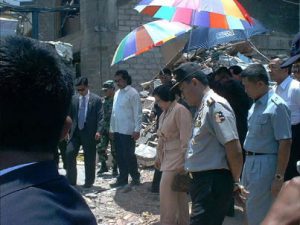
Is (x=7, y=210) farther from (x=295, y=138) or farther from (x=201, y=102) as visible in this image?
(x=295, y=138)

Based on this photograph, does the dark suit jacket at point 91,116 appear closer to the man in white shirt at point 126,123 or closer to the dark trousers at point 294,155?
the man in white shirt at point 126,123

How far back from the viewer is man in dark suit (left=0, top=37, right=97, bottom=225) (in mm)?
1406

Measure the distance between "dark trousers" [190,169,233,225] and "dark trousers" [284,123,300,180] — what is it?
2.54ft

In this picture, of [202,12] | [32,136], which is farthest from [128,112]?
[32,136]

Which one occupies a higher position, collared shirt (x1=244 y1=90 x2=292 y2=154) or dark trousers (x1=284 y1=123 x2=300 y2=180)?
collared shirt (x1=244 y1=90 x2=292 y2=154)

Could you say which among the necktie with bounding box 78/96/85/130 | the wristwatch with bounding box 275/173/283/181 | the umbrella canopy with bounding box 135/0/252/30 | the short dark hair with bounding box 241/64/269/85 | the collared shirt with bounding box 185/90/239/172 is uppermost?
the umbrella canopy with bounding box 135/0/252/30

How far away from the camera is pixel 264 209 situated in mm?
4770

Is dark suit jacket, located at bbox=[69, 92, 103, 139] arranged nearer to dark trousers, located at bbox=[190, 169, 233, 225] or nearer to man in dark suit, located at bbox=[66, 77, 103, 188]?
man in dark suit, located at bbox=[66, 77, 103, 188]

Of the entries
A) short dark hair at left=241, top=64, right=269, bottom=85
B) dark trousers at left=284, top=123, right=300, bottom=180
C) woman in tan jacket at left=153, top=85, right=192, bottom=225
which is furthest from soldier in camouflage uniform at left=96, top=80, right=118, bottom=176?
short dark hair at left=241, top=64, right=269, bottom=85

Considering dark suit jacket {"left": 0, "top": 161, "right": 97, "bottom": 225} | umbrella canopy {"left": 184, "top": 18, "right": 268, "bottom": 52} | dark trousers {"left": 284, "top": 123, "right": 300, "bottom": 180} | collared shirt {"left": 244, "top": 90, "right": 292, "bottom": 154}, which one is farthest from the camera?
umbrella canopy {"left": 184, "top": 18, "right": 268, "bottom": 52}

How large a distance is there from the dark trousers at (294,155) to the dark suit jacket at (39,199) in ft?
12.2

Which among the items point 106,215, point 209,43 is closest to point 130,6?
point 209,43

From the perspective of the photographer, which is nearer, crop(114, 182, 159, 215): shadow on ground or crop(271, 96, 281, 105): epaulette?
crop(271, 96, 281, 105): epaulette

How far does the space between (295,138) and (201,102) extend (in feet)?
3.97
